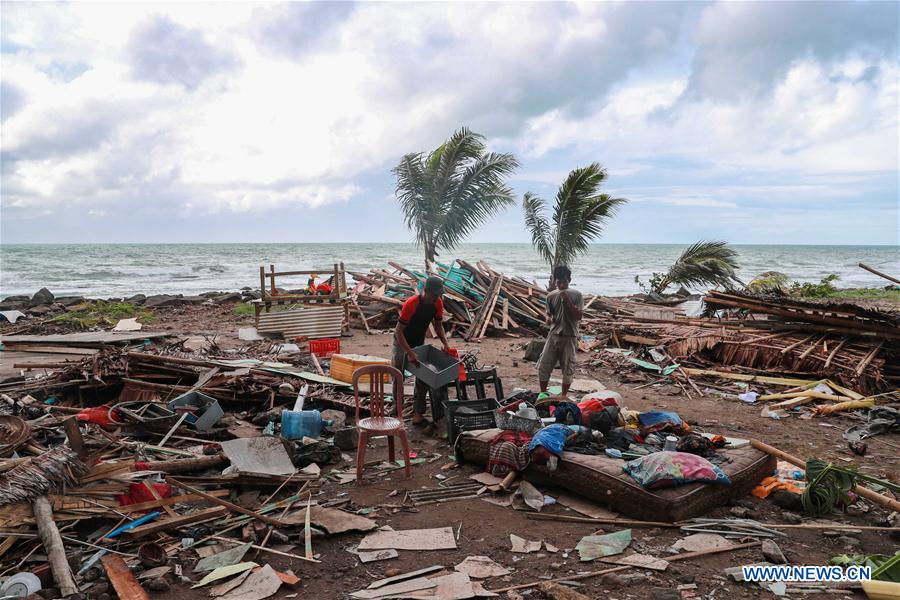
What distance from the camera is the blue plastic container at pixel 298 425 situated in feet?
20.4

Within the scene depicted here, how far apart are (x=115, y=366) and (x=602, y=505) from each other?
5970mm

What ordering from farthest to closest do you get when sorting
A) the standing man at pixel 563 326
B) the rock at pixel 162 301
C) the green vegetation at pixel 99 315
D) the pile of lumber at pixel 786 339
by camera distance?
the rock at pixel 162 301 < the green vegetation at pixel 99 315 < the pile of lumber at pixel 786 339 < the standing man at pixel 563 326

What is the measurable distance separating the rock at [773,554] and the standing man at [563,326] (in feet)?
11.8

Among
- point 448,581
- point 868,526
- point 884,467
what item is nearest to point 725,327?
point 884,467

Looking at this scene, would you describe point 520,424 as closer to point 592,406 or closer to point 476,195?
point 592,406

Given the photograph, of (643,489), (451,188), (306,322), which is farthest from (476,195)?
(643,489)

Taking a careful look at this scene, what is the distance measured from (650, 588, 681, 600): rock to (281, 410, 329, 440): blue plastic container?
3855 mm

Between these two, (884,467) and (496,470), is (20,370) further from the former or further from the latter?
(884,467)

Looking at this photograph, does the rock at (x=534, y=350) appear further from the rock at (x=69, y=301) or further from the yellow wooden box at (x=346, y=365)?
the rock at (x=69, y=301)

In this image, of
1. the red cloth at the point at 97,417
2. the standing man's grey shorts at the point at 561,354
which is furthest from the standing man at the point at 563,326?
the red cloth at the point at 97,417

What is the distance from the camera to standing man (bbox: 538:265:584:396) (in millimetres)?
7195

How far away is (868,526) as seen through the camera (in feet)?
14.3

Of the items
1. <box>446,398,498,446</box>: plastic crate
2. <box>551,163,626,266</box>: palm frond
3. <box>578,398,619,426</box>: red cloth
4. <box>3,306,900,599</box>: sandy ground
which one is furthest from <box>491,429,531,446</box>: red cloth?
<box>551,163,626,266</box>: palm frond

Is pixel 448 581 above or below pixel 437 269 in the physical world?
below
